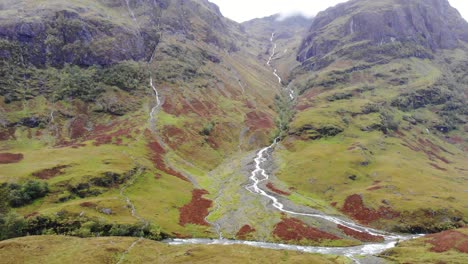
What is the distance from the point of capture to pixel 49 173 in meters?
147

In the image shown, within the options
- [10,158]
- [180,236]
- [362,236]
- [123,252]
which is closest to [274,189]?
[362,236]

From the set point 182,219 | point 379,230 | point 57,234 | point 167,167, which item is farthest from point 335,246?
point 167,167

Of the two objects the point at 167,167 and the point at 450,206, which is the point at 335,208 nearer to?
the point at 450,206

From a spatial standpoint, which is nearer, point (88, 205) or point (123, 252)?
point (123, 252)

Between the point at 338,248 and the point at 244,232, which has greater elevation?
the point at 338,248

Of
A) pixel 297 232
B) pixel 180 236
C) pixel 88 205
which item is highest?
pixel 88 205

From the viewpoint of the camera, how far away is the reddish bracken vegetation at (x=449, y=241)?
103m

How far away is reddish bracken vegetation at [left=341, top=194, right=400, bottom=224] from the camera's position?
14400 cm

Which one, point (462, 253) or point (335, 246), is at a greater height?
point (462, 253)

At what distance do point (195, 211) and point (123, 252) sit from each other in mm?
51190

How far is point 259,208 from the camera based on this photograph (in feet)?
482

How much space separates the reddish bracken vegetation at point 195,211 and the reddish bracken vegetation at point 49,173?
50.4m

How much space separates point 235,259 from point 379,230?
2652 inches

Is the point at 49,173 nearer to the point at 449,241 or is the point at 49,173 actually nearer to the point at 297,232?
the point at 297,232
